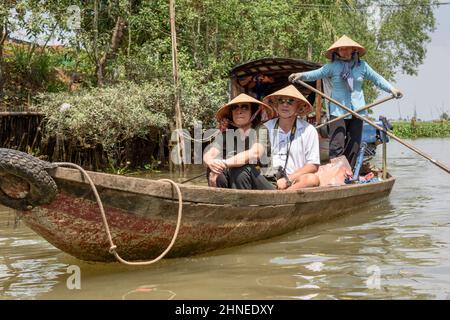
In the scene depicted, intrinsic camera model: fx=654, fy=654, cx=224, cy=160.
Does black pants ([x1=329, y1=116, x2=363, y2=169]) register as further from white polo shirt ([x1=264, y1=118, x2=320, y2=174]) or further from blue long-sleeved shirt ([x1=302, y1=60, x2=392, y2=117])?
white polo shirt ([x1=264, y1=118, x2=320, y2=174])

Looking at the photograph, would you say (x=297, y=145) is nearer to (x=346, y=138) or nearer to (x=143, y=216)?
(x=143, y=216)

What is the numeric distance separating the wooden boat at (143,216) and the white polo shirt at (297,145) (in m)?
0.65

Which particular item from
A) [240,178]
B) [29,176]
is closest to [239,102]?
[240,178]

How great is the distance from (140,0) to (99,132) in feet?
11.4

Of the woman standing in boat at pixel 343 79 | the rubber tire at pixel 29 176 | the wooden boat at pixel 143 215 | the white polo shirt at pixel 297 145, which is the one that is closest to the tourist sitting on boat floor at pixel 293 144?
the white polo shirt at pixel 297 145

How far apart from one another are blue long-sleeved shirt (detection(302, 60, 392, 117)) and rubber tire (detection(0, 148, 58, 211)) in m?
4.03

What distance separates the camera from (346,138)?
287 inches

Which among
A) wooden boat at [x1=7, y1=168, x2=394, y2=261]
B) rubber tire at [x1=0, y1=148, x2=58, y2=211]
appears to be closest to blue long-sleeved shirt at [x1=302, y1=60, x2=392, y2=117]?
wooden boat at [x1=7, y1=168, x2=394, y2=261]

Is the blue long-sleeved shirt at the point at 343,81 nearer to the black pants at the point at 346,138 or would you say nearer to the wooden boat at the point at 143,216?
the black pants at the point at 346,138

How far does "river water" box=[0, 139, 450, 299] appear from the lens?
3637 mm

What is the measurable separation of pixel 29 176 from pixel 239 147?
74.3 inches

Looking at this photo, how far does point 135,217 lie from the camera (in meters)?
3.91

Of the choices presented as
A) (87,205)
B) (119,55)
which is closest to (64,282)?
(87,205)
